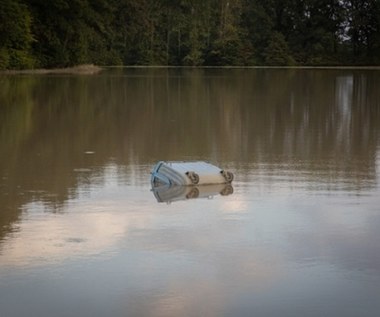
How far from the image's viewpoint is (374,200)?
376 inches

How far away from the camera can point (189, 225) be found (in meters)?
8.21

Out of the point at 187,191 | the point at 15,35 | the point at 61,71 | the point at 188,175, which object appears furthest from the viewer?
the point at 61,71

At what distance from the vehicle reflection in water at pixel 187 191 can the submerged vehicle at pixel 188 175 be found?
0.09m

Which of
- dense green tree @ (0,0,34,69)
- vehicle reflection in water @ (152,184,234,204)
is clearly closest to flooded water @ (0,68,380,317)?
vehicle reflection in water @ (152,184,234,204)

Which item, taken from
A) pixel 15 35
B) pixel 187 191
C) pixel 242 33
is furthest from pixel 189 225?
pixel 242 33

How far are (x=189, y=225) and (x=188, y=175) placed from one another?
206cm

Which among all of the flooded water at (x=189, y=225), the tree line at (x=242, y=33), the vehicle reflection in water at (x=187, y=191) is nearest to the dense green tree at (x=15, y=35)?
the tree line at (x=242, y=33)

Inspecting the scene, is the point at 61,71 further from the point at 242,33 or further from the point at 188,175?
the point at 188,175

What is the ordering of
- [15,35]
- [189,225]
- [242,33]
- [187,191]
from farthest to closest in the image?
[242,33] → [15,35] → [187,191] → [189,225]

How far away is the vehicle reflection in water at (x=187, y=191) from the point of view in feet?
31.7

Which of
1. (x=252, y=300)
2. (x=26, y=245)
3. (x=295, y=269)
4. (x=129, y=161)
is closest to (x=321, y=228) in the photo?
(x=295, y=269)

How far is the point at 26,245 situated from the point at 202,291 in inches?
79.0

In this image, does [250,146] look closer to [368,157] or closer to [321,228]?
[368,157]

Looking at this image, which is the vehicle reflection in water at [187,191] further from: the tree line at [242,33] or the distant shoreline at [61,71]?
the tree line at [242,33]
